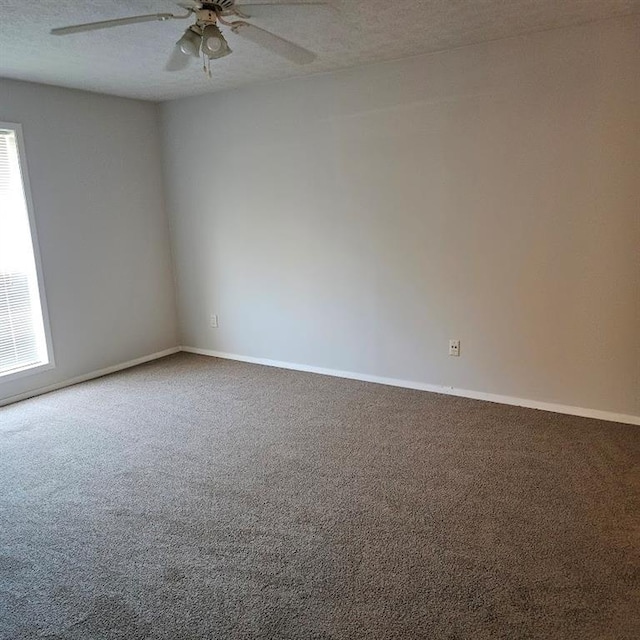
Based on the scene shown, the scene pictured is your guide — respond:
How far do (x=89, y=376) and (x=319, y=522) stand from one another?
116 inches

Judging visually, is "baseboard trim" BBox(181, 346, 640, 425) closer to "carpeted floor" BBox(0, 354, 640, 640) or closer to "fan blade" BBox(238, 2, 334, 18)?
"carpeted floor" BBox(0, 354, 640, 640)

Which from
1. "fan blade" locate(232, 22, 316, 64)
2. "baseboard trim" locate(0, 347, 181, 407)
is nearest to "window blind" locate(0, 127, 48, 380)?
"baseboard trim" locate(0, 347, 181, 407)

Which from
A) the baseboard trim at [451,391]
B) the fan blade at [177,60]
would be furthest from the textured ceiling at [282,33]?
the baseboard trim at [451,391]

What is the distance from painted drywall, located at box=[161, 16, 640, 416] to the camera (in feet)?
10.2

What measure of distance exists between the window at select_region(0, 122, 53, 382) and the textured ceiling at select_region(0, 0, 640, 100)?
23.0 inches

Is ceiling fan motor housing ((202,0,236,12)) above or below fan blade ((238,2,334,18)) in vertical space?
below

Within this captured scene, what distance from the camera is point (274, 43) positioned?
3045 millimetres

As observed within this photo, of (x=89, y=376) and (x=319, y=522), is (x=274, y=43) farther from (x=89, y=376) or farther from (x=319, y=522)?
(x=89, y=376)

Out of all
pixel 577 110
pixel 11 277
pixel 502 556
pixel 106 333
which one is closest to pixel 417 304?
pixel 577 110

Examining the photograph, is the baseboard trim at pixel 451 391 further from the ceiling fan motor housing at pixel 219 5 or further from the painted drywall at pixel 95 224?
the ceiling fan motor housing at pixel 219 5

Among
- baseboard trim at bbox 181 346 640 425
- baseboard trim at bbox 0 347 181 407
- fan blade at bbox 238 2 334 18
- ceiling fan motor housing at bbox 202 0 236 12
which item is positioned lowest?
baseboard trim at bbox 181 346 640 425

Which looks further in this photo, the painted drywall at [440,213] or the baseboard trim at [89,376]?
the baseboard trim at [89,376]

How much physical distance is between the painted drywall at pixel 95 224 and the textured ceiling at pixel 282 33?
381 mm

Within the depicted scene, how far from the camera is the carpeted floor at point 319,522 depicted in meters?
1.82
